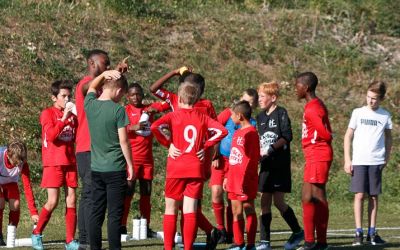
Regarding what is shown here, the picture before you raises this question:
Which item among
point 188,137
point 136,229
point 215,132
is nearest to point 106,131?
point 188,137

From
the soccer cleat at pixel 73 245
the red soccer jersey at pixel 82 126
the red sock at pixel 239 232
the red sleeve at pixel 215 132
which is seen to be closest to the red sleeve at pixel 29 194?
the soccer cleat at pixel 73 245

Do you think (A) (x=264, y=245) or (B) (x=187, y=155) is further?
(A) (x=264, y=245)

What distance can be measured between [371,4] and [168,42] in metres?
5.37

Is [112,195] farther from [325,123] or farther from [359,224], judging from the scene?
[359,224]

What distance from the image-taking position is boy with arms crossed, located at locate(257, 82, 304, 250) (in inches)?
468

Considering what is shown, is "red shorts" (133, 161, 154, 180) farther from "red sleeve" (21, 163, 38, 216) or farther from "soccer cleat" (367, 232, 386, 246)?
"soccer cleat" (367, 232, 386, 246)

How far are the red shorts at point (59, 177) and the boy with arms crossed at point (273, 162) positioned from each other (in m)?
2.17

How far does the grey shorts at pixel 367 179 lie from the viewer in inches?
499

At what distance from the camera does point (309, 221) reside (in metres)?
11.2

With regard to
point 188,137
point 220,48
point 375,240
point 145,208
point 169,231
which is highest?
point 220,48

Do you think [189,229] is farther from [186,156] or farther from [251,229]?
[251,229]

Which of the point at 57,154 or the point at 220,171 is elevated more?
the point at 57,154

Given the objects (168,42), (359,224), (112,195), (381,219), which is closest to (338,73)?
(168,42)

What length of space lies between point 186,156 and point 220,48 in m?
13.8
